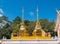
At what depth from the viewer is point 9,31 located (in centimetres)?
3853

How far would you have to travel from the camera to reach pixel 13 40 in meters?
22.7

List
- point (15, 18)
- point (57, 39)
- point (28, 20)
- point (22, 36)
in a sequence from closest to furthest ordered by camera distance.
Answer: point (57, 39)
point (22, 36)
point (28, 20)
point (15, 18)

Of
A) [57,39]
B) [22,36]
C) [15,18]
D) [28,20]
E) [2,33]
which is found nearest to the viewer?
[57,39]

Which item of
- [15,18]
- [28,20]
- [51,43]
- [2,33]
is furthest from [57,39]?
[15,18]

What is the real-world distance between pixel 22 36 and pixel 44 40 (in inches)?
118

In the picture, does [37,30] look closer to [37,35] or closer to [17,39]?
[37,35]

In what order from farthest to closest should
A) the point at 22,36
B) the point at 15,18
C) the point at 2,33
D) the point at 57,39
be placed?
1. the point at 15,18
2. the point at 2,33
3. the point at 22,36
4. the point at 57,39

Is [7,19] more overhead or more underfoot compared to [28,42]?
more overhead

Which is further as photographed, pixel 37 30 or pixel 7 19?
pixel 7 19

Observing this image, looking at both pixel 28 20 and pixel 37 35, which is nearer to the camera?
pixel 37 35

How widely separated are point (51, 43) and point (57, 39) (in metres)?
0.75

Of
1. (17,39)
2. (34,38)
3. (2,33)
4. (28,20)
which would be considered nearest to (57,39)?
(34,38)

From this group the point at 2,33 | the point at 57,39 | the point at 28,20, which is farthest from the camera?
the point at 28,20

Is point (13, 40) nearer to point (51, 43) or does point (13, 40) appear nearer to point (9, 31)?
point (51, 43)
